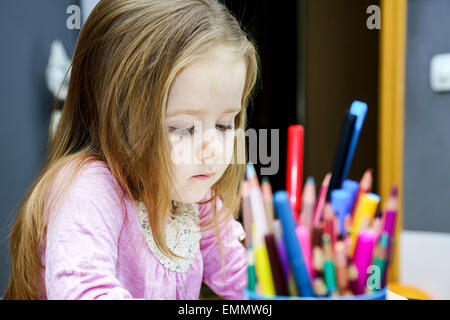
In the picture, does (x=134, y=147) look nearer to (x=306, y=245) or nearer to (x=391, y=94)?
(x=306, y=245)

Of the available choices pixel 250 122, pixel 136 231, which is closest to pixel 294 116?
pixel 250 122

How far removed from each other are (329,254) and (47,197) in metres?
0.21

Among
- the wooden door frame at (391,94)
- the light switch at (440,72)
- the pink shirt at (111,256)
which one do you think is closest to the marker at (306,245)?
the pink shirt at (111,256)

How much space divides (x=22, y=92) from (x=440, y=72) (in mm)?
513

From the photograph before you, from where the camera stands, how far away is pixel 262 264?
0.24 meters

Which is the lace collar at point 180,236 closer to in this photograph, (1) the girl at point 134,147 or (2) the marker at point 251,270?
(1) the girl at point 134,147

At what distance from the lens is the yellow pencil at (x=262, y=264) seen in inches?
9.3

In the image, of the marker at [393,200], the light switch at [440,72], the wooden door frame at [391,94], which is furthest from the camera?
the light switch at [440,72]

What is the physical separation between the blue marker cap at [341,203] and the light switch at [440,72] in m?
0.46

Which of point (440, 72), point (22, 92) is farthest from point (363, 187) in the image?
point (440, 72)

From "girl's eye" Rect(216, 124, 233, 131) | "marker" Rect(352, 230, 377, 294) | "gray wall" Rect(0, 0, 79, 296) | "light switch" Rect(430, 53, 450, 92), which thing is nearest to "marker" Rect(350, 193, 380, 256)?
"marker" Rect(352, 230, 377, 294)

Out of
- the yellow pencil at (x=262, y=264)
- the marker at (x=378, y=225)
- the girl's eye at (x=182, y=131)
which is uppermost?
the girl's eye at (x=182, y=131)

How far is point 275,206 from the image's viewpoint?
23cm
